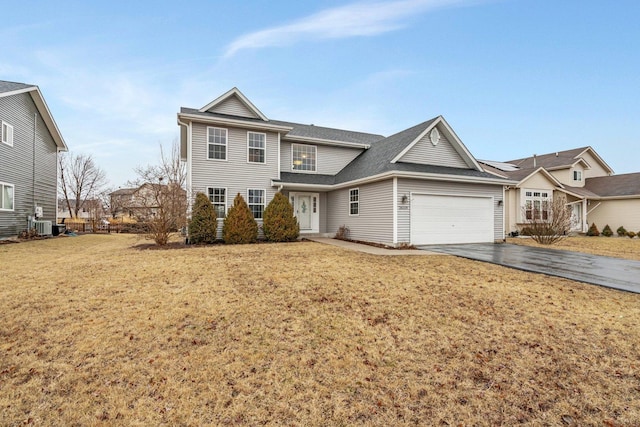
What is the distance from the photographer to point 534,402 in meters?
2.60

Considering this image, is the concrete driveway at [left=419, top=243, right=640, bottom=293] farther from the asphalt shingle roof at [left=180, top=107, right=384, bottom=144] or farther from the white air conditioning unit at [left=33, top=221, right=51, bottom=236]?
the white air conditioning unit at [left=33, top=221, right=51, bottom=236]

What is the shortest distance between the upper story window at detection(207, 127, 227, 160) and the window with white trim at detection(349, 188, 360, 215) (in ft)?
20.7

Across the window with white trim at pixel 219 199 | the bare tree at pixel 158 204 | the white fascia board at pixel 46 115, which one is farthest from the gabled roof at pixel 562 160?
the white fascia board at pixel 46 115

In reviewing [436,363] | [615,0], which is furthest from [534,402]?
[615,0]

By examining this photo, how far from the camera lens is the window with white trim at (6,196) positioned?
13219mm

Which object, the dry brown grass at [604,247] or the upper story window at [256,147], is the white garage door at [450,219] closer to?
the dry brown grass at [604,247]

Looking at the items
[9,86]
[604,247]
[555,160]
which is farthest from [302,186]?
[555,160]

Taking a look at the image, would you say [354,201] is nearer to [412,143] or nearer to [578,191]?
[412,143]

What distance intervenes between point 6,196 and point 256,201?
11609 mm

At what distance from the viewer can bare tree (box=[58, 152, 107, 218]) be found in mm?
34719

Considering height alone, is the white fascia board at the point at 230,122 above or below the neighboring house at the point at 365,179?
above

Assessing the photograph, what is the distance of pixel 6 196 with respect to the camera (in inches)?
534

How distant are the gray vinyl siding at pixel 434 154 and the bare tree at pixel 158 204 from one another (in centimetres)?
973

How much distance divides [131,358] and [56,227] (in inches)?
760
